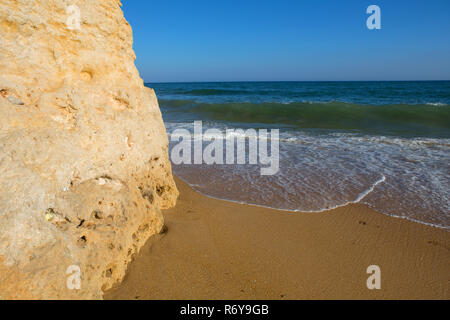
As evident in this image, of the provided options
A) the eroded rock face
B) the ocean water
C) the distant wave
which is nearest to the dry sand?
the eroded rock face

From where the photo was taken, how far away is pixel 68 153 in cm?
213

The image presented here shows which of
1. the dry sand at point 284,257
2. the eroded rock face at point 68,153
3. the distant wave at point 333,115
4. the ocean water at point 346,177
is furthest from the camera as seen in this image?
the distant wave at point 333,115

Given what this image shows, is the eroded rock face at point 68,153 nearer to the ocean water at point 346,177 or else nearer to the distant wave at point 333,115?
the ocean water at point 346,177

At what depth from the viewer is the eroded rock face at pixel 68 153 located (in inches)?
68.4

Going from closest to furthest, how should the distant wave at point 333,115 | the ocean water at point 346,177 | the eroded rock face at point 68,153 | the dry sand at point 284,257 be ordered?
the eroded rock face at point 68,153
the dry sand at point 284,257
the ocean water at point 346,177
the distant wave at point 333,115

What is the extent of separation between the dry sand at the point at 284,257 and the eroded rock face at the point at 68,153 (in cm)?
31

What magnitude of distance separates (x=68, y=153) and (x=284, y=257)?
2.14 m

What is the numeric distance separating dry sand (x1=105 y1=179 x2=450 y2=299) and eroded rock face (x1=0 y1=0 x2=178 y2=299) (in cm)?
31

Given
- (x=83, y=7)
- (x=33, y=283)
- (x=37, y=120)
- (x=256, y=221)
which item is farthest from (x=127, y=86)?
(x=256, y=221)

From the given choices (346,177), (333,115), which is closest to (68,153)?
(346,177)

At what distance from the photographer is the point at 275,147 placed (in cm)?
706

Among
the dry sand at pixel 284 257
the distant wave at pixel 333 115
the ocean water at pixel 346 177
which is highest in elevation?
the distant wave at pixel 333 115

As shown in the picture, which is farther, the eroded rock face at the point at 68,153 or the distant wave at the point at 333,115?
the distant wave at the point at 333,115

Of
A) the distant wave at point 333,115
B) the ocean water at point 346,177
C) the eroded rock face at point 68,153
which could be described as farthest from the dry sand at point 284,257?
the distant wave at point 333,115
